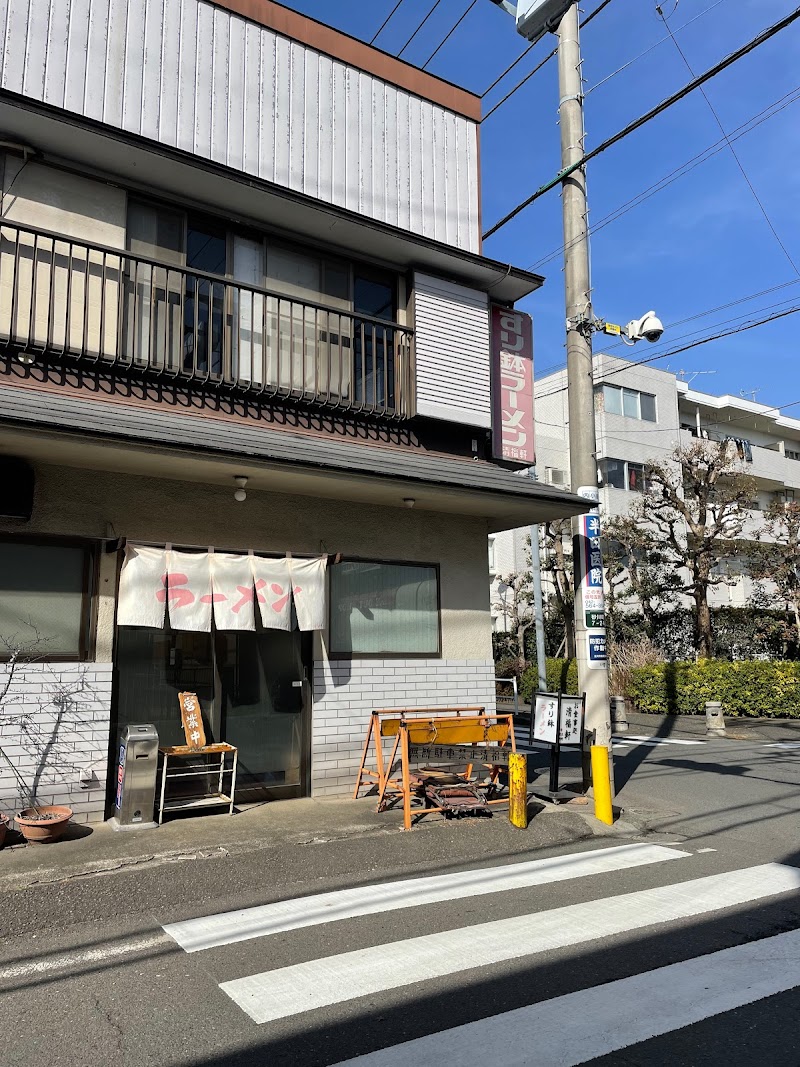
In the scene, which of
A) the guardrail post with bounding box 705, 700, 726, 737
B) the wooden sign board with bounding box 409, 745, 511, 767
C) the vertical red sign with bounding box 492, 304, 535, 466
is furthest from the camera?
the guardrail post with bounding box 705, 700, 726, 737

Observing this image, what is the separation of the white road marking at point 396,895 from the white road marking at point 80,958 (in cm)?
17

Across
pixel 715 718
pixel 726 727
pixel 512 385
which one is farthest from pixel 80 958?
pixel 726 727

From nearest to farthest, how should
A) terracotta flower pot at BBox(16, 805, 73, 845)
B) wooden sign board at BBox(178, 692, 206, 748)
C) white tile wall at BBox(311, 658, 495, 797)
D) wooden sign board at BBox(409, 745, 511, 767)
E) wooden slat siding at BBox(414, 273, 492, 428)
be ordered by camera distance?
terracotta flower pot at BBox(16, 805, 73, 845)
wooden sign board at BBox(178, 692, 206, 748)
wooden sign board at BBox(409, 745, 511, 767)
white tile wall at BBox(311, 658, 495, 797)
wooden slat siding at BBox(414, 273, 492, 428)

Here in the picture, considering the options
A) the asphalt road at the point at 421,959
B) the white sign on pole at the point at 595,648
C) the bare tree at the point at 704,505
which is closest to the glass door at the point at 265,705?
the asphalt road at the point at 421,959

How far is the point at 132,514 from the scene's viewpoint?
8.12 m

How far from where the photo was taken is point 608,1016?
3.92 m

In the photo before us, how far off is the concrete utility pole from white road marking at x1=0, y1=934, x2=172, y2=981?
579 centimetres

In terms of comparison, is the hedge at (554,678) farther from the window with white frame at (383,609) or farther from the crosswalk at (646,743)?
the window with white frame at (383,609)

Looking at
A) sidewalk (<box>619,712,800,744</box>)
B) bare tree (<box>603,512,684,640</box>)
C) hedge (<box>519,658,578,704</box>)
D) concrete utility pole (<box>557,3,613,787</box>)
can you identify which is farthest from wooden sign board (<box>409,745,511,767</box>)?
bare tree (<box>603,512,684,640</box>)

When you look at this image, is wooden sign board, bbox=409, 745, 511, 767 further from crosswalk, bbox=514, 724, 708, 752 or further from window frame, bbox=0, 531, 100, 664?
crosswalk, bbox=514, 724, 708, 752

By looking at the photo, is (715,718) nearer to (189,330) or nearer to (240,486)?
(240,486)

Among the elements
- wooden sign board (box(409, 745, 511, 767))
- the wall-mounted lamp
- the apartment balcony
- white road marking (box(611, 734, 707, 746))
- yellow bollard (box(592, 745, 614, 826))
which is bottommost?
white road marking (box(611, 734, 707, 746))

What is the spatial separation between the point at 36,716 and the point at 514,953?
4890 millimetres

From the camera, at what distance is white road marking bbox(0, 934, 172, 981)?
452 centimetres
